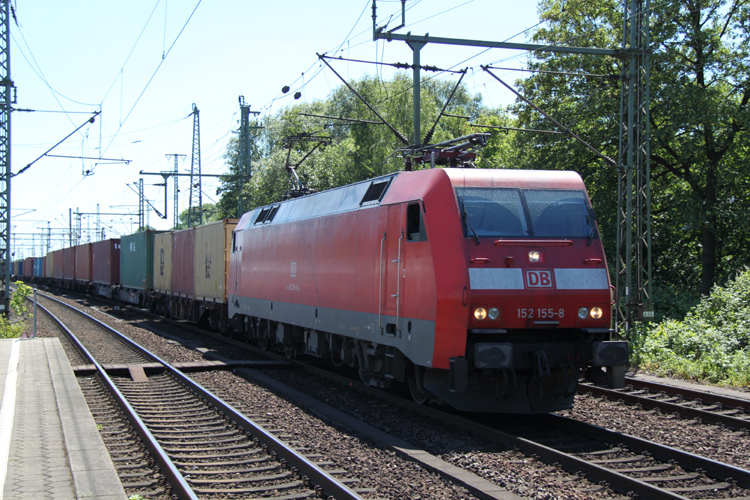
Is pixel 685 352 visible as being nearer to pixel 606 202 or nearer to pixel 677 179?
pixel 606 202

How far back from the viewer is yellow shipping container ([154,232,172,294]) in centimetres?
2806

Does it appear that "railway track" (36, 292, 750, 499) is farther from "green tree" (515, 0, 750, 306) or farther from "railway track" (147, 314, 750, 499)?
"green tree" (515, 0, 750, 306)

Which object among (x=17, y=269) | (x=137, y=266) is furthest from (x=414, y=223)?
(x=17, y=269)

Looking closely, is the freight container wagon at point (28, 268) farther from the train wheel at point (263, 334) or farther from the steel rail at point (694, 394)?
the steel rail at point (694, 394)

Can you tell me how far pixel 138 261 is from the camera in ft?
107

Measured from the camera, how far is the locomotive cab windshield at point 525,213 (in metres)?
8.51

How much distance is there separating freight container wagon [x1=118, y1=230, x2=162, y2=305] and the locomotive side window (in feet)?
79.7

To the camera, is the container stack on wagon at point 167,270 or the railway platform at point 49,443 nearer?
the railway platform at point 49,443

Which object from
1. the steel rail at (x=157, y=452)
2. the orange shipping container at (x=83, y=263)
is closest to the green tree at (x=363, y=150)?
the orange shipping container at (x=83, y=263)

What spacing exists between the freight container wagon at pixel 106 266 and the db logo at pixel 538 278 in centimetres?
3401

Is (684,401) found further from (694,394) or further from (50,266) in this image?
(50,266)

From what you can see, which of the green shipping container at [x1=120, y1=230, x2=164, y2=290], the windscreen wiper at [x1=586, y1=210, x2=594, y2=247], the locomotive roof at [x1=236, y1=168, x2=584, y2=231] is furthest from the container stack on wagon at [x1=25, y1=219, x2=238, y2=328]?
the windscreen wiper at [x1=586, y1=210, x2=594, y2=247]

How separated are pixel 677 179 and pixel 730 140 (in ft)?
9.92

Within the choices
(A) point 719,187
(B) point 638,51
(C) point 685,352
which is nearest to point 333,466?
(C) point 685,352
